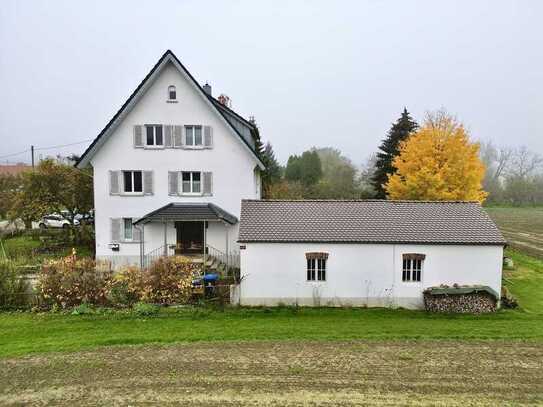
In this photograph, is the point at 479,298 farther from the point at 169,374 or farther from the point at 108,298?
the point at 108,298

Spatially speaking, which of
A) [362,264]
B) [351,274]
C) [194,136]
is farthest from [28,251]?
[362,264]

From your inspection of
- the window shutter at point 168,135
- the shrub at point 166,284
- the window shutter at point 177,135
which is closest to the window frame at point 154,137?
the window shutter at point 168,135

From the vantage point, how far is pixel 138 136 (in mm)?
20875

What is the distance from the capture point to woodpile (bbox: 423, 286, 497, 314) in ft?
48.4

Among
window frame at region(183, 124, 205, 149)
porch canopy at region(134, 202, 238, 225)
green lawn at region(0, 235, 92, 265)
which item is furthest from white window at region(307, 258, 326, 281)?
green lawn at region(0, 235, 92, 265)

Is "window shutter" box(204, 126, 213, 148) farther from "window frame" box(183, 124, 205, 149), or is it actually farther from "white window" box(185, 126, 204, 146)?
"white window" box(185, 126, 204, 146)

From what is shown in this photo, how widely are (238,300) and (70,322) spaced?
20.7ft

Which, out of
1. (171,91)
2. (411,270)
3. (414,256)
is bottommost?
(411,270)

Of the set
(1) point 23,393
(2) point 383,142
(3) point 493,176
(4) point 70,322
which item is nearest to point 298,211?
(4) point 70,322

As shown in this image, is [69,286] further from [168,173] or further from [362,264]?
[362,264]

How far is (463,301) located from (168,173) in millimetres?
16434

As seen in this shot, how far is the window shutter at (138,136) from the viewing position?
20.8 m

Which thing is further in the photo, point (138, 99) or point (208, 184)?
point (208, 184)

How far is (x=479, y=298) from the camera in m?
14.8
